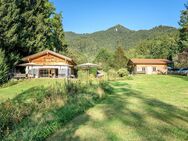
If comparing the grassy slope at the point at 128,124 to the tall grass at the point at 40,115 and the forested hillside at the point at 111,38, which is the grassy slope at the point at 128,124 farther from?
the forested hillside at the point at 111,38

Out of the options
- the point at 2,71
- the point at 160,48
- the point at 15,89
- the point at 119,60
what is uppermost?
the point at 160,48

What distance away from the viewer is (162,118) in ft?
36.5

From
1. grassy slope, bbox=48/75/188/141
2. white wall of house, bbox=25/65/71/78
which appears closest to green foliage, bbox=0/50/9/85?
white wall of house, bbox=25/65/71/78

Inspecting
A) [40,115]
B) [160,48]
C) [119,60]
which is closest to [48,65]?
[119,60]

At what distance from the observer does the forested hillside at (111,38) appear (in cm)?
15175

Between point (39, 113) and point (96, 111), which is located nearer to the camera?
point (39, 113)

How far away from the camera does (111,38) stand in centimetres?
17838

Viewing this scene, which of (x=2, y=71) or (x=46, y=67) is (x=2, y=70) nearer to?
(x=2, y=71)

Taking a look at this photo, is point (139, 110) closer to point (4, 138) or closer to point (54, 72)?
point (4, 138)

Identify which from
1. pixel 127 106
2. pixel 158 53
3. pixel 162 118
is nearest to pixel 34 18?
pixel 127 106

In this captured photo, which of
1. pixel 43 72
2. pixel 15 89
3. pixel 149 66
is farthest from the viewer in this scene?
pixel 149 66

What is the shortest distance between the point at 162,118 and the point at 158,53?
92.3 metres

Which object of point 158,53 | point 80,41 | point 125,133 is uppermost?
point 80,41

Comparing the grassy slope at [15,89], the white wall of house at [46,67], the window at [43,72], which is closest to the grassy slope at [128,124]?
the grassy slope at [15,89]
